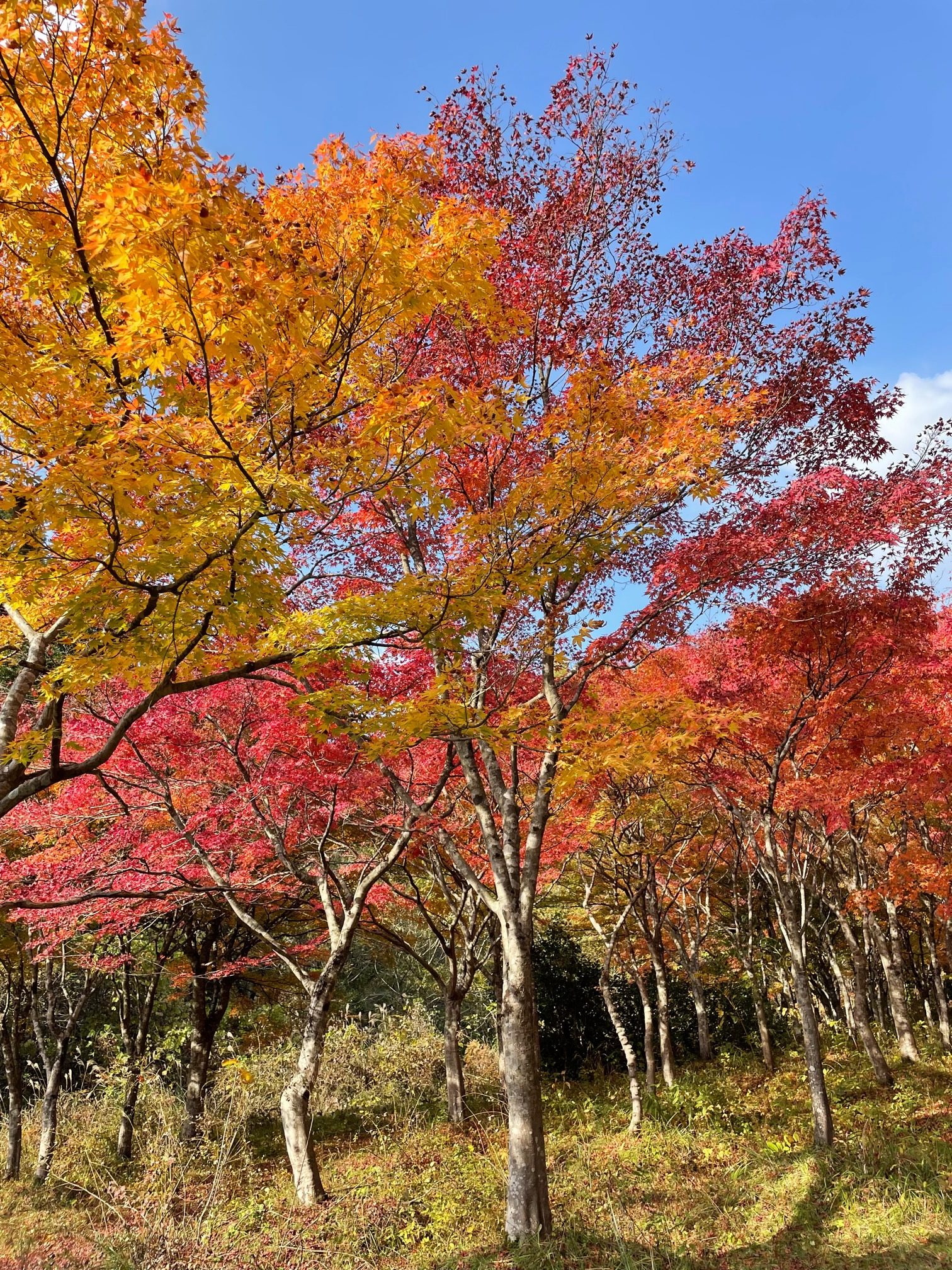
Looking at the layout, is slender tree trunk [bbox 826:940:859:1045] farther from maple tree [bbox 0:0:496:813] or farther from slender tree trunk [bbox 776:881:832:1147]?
maple tree [bbox 0:0:496:813]

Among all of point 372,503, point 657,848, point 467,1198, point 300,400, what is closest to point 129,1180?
point 467,1198

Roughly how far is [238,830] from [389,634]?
7511 mm

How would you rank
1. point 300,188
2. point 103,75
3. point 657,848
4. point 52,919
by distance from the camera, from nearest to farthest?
point 103,75
point 300,188
point 52,919
point 657,848

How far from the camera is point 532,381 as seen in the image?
27.6ft

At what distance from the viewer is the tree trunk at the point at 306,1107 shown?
8688 millimetres

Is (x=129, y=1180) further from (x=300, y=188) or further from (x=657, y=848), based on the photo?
(x=300, y=188)

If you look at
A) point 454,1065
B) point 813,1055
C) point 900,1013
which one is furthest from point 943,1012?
point 454,1065

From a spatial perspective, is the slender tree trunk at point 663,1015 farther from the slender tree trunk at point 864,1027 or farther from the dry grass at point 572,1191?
the slender tree trunk at point 864,1027

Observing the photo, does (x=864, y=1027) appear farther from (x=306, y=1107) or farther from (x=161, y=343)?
(x=161, y=343)

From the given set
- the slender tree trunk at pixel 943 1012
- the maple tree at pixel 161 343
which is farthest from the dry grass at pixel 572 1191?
the maple tree at pixel 161 343

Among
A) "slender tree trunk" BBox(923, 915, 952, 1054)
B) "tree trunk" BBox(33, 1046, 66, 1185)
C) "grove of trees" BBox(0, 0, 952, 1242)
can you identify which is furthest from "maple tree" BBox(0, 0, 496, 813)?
"slender tree trunk" BBox(923, 915, 952, 1054)

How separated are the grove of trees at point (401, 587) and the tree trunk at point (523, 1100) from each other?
4 cm

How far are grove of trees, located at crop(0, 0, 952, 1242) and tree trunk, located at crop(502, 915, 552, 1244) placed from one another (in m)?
0.04

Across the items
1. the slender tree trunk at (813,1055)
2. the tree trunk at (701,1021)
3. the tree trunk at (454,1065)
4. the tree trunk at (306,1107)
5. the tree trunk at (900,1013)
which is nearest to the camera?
the tree trunk at (306,1107)
